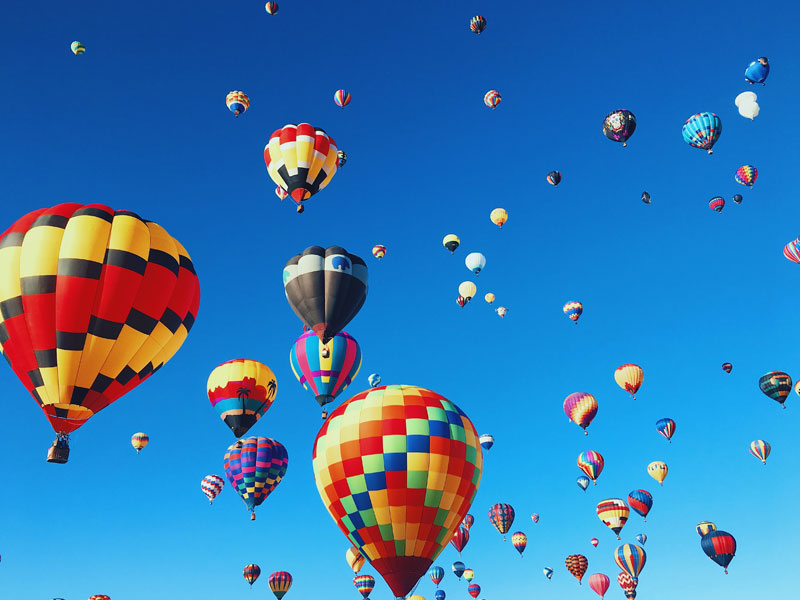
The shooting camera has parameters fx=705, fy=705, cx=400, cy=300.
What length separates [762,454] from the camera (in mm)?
40594

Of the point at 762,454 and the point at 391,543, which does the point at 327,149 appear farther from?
the point at 762,454

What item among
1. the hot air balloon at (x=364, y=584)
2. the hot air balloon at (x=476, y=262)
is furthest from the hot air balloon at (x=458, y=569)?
the hot air balloon at (x=476, y=262)

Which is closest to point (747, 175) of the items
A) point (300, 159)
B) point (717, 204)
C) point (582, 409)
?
point (717, 204)

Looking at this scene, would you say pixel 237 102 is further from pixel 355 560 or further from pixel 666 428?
pixel 666 428

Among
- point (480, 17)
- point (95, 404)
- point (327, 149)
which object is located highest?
point (480, 17)

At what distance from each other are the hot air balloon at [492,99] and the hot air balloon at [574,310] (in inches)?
455

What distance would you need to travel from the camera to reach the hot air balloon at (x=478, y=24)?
1337 inches

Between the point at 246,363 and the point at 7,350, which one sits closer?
the point at 7,350

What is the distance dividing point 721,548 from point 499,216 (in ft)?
67.5

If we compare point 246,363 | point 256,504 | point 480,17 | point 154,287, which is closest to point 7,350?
point 154,287

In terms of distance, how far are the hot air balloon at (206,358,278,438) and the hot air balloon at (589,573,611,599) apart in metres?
24.8

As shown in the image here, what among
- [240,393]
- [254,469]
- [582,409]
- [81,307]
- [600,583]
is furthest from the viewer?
[600,583]

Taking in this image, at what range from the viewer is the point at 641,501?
39.1 metres

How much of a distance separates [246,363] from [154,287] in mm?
11263
